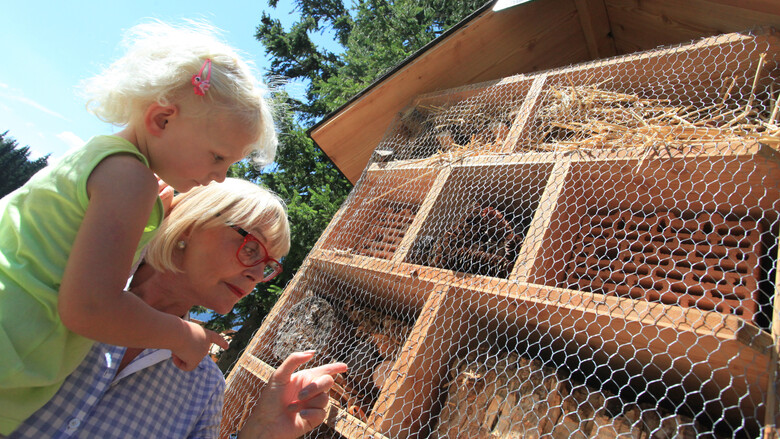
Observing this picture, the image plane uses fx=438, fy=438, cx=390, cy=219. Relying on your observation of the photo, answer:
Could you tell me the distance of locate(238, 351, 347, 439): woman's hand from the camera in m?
1.04

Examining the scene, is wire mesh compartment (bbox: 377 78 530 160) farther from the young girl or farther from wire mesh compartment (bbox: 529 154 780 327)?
the young girl

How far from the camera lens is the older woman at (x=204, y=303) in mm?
937

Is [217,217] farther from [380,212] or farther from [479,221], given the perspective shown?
[380,212]

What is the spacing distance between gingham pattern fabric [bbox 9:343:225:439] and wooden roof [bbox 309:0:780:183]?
4.49ft

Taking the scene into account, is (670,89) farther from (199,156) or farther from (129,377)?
(129,377)

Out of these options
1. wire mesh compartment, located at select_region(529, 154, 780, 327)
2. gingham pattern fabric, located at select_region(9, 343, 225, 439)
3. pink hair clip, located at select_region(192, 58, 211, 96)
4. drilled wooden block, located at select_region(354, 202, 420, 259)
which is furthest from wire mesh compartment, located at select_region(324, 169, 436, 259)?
pink hair clip, located at select_region(192, 58, 211, 96)

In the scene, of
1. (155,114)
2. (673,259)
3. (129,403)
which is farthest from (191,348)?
(673,259)

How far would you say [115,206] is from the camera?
73cm

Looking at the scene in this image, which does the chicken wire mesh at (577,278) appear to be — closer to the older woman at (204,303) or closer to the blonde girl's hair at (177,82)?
the older woman at (204,303)

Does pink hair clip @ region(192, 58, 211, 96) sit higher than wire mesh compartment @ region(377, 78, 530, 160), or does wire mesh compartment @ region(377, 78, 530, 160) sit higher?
wire mesh compartment @ region(377, 78, 530, 160)

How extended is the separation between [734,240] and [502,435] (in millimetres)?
723

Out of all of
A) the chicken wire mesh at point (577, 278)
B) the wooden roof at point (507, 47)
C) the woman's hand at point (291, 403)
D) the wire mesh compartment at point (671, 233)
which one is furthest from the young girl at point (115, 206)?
the wooden roof at point (507, 47)

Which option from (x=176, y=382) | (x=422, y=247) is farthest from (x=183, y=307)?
(x=422, y=247)

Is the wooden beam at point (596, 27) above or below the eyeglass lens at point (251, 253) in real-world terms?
above
